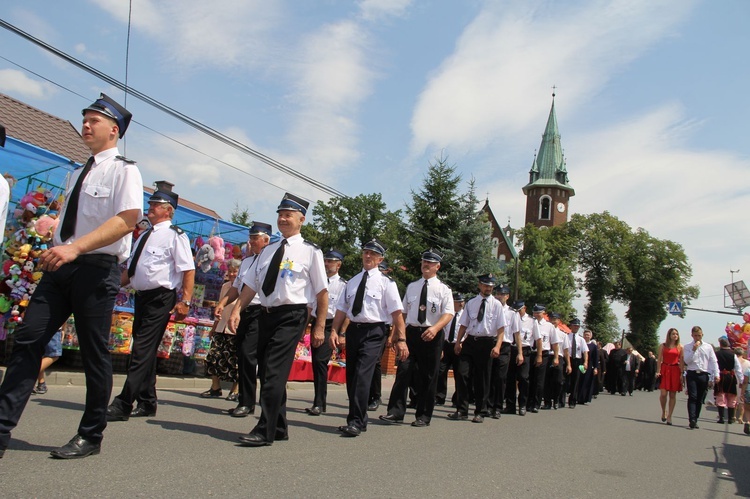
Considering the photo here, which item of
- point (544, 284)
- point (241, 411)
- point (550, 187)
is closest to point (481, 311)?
point (241, 411)

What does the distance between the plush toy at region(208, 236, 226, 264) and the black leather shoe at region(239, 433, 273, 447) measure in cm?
745

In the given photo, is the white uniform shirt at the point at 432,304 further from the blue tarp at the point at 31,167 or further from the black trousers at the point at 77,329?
the blue tarp at the point at 31,167

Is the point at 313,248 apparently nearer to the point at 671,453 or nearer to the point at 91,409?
the point at 91,409

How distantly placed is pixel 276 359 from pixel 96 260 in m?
1.86

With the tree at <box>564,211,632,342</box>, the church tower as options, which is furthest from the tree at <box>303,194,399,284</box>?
the church tower

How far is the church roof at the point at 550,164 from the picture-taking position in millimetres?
98312

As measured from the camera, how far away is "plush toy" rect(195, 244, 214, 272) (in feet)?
40.5

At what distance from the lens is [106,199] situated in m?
4.29

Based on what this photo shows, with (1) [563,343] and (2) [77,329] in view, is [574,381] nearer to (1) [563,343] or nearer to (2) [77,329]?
(1) [563,343]

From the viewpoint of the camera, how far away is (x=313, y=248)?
19.2ft

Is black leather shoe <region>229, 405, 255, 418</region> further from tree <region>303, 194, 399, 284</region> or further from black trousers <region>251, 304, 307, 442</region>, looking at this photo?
tree <region>303, 194, 399, 284</region>

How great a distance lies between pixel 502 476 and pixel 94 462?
317 cm

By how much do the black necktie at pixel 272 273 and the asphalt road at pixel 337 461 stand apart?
4.33 ft

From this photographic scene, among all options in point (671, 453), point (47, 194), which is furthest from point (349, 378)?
point (47, 194)
